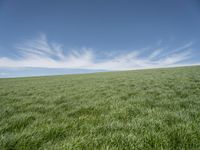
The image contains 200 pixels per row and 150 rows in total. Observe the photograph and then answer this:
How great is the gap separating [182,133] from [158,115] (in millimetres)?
1220

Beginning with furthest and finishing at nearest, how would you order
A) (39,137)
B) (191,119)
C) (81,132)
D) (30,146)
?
(191,119) → (81,132) → (39,137) → (30,146)

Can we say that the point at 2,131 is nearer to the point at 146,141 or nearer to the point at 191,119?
the point at 146,141

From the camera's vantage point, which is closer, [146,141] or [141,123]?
[146,141]

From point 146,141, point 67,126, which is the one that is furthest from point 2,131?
point 146,141

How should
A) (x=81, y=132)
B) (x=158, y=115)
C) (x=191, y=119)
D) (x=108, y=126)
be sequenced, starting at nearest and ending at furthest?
1. (x=81, y=132)
2. (x=108, y=126)
3. (x=191, y=119)
4. (x=158, y=115)

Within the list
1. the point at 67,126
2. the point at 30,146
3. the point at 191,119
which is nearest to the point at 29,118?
the point at 67,126

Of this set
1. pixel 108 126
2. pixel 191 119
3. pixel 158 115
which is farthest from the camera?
pixel 158 115

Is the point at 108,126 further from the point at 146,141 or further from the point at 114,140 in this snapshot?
the point at 146,141

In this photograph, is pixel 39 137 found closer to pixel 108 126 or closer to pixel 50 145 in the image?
pixel 50 145

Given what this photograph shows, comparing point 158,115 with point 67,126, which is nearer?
point 67,126

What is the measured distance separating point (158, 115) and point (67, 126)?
2838mm

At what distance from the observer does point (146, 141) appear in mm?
2842

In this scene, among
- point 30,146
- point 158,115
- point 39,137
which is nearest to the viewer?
point 30,146

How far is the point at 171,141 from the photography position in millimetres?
2807
